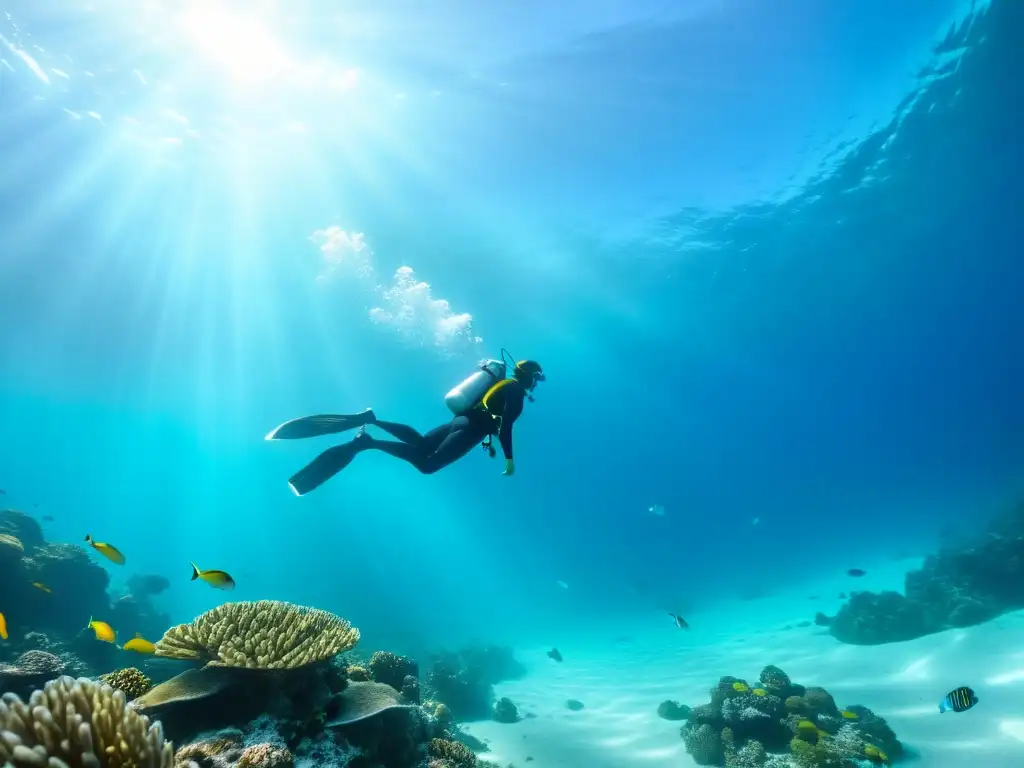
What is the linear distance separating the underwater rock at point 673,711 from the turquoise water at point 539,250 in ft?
17.7

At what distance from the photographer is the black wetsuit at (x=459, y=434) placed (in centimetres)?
740

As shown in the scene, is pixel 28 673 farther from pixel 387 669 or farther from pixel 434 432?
pixel 434 432

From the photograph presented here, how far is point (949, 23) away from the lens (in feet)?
72.1

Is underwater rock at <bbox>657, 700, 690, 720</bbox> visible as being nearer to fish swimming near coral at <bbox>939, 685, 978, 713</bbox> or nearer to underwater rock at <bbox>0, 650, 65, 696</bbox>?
fish swimming near coral at <bbox>939, 685, 978, 713</bbox>

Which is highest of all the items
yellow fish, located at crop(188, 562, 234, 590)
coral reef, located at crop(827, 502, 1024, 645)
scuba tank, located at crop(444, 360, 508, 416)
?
scuba tank, located at crop(444, 360, 508, 416)

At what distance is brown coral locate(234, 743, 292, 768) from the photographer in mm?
3244

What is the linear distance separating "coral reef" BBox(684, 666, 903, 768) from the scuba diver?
6683 mm

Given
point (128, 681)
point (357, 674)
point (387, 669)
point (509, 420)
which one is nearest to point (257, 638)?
point (128, 681)

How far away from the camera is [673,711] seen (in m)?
12.2

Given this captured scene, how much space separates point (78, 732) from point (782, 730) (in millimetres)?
10822

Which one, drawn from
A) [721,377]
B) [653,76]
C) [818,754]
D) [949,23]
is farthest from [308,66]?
[721,377]

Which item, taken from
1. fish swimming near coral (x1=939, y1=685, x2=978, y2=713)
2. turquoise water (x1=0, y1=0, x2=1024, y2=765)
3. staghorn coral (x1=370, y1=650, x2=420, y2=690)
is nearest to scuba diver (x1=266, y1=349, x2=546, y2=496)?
staghorn coral (x1=370, y1=650, x2=420, y2=690)

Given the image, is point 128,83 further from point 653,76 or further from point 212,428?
point 212,428

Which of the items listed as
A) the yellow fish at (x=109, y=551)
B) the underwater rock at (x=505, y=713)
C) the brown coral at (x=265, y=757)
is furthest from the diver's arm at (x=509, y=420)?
the underwater rock at (x=505, y=713)
